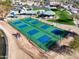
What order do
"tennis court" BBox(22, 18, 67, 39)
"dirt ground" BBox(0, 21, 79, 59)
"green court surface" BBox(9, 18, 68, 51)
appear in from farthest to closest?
"tennis court" BBox(22, 18, 67, 39), "green court surface" BBox(9, 18, 68, 51), "dirt ground" BBox(0, 21, 79, 59)

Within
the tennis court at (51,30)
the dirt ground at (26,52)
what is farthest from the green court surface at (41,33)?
the dirt ground at (26,52)

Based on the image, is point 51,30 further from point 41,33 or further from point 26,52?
point 26,52

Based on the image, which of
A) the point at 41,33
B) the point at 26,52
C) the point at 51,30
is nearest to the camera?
the point at 26,52

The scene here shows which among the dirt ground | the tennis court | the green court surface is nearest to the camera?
the dirt ground

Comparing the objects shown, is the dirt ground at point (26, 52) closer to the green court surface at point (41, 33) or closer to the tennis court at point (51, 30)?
the green court surface at point (41, 33)

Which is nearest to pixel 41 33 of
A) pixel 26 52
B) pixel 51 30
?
pixel 51 30

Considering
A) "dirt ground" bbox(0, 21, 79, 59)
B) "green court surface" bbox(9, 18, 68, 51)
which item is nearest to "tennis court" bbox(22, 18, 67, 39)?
"green court surface" bbox(9, 18, 68, 51)

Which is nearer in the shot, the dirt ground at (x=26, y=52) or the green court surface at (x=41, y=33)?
the dirt ground at (x=26, y=52)

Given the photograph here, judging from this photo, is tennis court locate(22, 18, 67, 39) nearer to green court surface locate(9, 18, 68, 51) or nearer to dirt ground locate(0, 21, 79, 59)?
green court surface locate(9, 18, 68, 51)

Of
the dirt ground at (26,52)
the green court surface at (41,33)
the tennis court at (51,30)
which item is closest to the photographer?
the dirt ground at (26,52)
